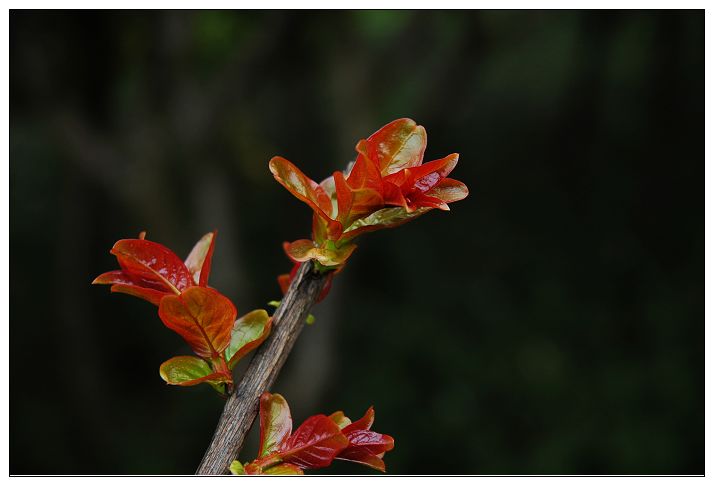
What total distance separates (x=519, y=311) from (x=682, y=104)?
5.42 feet

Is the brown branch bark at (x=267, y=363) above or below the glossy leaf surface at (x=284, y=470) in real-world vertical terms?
above

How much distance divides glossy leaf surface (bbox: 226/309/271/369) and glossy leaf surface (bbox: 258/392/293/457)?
4 centimetres

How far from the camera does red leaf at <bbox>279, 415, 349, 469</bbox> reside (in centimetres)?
47

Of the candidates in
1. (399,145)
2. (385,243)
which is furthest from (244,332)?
(385,243)

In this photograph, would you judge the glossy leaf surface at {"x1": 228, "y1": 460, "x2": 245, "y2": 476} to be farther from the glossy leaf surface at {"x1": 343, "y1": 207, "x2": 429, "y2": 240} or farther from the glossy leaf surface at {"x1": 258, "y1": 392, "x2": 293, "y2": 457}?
the glossy leaf surface at {"x1": 343, "y1": 207, "x2": 429, "y2": 240}

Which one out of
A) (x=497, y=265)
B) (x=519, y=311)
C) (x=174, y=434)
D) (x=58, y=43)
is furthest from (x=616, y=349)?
(x=58, y=43)

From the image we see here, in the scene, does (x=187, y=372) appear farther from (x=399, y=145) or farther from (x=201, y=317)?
(x=399, y=145)

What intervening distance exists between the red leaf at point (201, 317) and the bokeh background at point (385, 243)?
1968 mm

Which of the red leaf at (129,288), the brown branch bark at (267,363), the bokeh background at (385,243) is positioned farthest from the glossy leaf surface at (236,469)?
the bokeh background at (385,243)

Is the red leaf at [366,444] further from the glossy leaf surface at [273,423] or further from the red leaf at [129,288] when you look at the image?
the red leaf at [129,288]

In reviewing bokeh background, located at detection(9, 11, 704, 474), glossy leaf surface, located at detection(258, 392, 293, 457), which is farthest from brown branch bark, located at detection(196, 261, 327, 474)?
bokeh background, located at detection(9, 11, 704, 474)

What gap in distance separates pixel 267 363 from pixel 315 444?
0.06m

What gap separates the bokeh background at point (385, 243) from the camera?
2.46 m

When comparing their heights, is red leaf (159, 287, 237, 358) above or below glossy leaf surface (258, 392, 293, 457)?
above
